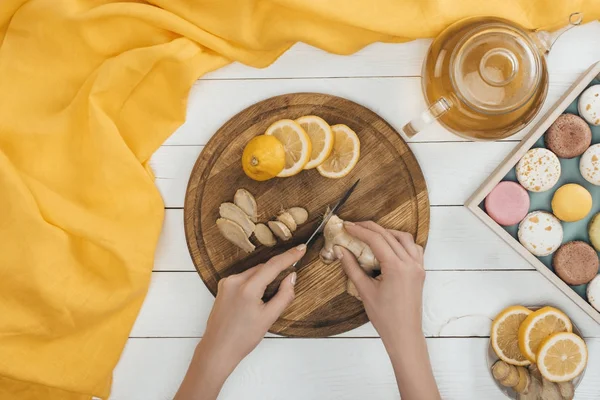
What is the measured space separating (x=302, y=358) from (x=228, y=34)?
618 millimetres

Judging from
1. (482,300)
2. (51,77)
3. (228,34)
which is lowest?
(482,300)

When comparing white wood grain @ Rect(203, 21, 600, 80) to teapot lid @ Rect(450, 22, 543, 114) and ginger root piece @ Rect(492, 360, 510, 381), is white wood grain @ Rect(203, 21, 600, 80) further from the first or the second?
ginger root piece @ Rect(492, 360, 510, 381)

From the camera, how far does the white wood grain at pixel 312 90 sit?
999 millimetres

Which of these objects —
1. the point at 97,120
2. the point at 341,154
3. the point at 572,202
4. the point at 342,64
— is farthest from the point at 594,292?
the point at 97,120

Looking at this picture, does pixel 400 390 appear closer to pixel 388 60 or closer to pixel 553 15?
pixel 388 60

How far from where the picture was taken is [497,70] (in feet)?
2.79

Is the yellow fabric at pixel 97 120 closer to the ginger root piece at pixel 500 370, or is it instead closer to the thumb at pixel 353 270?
the thumb at pixel 353 270

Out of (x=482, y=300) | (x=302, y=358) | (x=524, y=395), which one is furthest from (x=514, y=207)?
(x=302, y=358)

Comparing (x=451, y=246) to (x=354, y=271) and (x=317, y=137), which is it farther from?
(x=317, y=137)

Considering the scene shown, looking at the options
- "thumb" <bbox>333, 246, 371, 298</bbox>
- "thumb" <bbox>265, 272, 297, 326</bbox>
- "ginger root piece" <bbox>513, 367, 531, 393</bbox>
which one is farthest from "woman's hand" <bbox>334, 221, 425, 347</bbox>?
"ginger root piece" <bbox>513, 367, 531, 393</bbox>

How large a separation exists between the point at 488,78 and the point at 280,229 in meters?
0.43

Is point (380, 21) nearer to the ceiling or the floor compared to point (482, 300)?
nearer to the ceiling

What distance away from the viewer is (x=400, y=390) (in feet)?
3.03

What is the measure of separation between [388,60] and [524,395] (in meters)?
0.67
